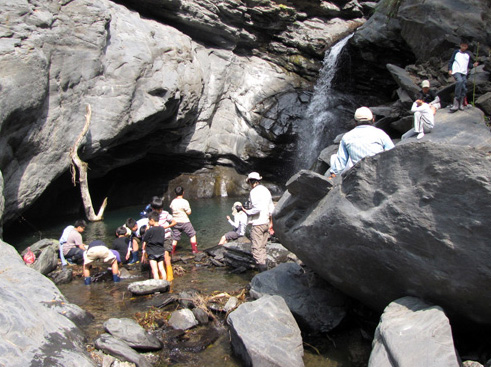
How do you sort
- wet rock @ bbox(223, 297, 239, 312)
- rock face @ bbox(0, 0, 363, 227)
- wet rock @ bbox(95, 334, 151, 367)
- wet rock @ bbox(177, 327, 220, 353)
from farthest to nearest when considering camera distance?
rock face @ bbox(0, 0, 363, 227)
wet rock @ bbox(223, 297, 239, 312)
wet rock @ bbox(177, 327, 220, 353)
wet rock @ bbox(95, 334, 151, 367)

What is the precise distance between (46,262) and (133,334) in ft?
17.5

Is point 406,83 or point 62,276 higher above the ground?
point 406,83

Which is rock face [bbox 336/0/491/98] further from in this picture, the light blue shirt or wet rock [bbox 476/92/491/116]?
the light blue shirt

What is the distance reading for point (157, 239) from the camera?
9.16m

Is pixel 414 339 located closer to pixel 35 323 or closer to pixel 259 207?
pixel 35 323

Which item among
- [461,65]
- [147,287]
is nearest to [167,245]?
[147,287]

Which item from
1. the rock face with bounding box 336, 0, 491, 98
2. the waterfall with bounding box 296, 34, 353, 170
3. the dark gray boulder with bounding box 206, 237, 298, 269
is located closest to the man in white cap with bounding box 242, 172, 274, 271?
the dark gray boulder with bounding box 206, 237, 298, 269

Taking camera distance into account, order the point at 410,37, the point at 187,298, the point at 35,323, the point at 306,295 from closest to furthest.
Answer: the point at 35,323, the point at 306,295, the point at 187,298, the point at 410,37

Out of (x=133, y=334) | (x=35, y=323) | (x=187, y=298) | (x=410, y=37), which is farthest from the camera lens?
(x=410, y=37)

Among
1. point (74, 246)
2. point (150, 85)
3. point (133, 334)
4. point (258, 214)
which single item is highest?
point (150, 85)

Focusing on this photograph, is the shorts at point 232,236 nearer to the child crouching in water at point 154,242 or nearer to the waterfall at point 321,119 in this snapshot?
the child crouching in water at point 154,242

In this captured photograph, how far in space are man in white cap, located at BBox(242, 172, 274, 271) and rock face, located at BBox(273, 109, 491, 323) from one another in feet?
8.92

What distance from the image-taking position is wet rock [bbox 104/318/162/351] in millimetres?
6184

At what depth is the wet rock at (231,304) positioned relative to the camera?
739cm
